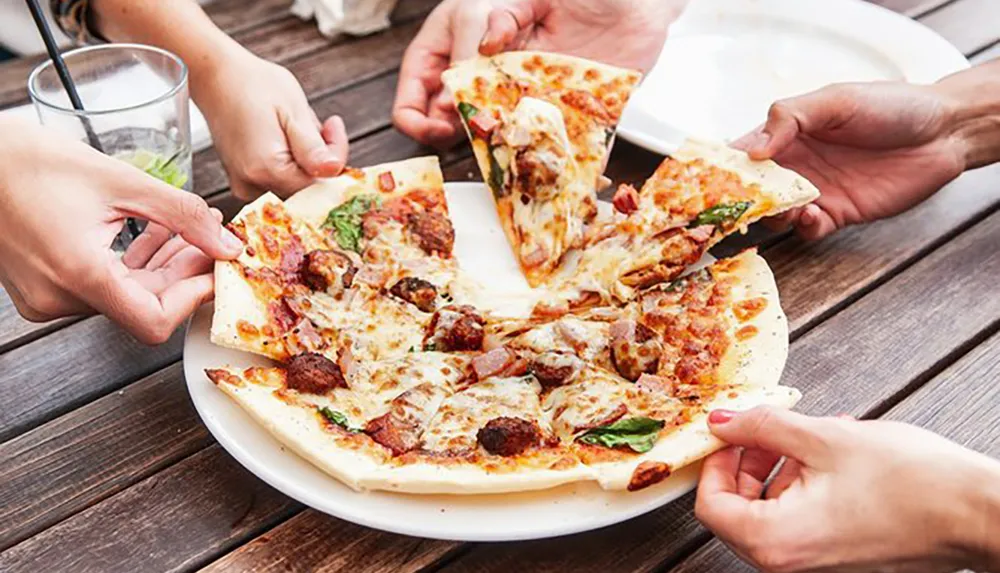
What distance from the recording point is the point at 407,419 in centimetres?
172

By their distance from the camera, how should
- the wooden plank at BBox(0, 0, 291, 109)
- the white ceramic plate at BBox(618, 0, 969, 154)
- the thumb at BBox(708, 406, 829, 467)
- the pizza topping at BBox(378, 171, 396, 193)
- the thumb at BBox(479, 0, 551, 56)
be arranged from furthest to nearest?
the wooden plank at BBox(0, 0, 291, 109) < the white ceramic plate at BBox(618, 0, 969, 154) < the thumb at BBox(479, 0, 551, 56) < the pizza topping at BBox(378, 171, 396, 193) < the thumb at BBox(708, 406, 829, 467)

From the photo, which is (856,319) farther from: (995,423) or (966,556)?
(966,556)

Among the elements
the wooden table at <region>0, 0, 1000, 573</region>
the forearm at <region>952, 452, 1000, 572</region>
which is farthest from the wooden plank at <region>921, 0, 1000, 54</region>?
the forearm at <region>952, 452, 1000, 572</region>

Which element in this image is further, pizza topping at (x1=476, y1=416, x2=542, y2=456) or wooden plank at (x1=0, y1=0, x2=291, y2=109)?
wooden plank at (x1=0, y1=0, x2=291, y2=109)

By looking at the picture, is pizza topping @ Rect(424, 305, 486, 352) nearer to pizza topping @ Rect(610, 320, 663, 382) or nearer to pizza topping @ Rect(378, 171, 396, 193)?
pizza topping @ Rect(610, 320, 663, 382)

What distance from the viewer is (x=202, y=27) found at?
247cm

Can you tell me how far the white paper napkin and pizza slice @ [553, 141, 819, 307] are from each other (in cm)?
139

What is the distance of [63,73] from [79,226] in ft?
1.96

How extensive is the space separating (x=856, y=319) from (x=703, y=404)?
60 centimetres

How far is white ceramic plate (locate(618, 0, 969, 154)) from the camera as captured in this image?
2.73 m

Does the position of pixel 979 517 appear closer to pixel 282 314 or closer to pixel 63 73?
pixel 282 314

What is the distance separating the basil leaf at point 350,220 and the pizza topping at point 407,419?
0.49 meters

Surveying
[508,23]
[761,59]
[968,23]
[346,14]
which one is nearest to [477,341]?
[508,23]

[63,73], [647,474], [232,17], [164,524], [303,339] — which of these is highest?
[63,73]
